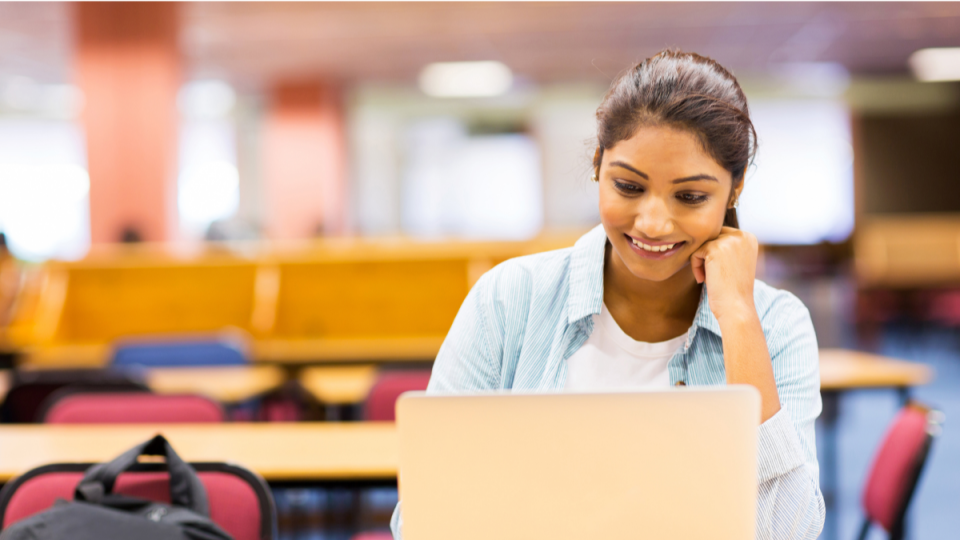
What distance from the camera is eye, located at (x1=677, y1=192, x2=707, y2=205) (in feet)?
3.56

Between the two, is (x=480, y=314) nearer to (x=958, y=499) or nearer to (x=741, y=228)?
(x=741, y=228)

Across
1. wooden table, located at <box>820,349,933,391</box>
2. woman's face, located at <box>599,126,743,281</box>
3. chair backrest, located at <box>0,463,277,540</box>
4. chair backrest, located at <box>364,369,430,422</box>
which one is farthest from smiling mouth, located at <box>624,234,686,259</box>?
wooden table, located at <box>820,349,933,391</box>

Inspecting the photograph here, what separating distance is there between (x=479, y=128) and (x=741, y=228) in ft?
39.1

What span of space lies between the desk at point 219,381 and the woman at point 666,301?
1850mm

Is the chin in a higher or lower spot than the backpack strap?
higher

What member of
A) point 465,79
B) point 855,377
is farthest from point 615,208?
point 465,79

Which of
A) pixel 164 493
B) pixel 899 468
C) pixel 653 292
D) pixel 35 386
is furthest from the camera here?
pixel 35 386

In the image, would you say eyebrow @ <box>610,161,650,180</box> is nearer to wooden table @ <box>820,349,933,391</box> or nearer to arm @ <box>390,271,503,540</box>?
arm @ <box>390,271,503,540</box>

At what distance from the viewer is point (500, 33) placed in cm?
765

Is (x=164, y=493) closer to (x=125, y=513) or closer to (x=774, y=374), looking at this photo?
(x=125, y=513)

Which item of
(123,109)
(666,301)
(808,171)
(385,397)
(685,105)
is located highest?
(123,109)

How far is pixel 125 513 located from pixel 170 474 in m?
0.12

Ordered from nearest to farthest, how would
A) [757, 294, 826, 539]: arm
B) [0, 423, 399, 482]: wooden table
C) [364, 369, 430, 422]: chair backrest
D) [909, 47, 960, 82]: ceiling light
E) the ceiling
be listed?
[757, 294, 826, 539]: arm < [0, 423, 399, 482]: wooden table < [364, 369, 430, 422]: chair backrest < the ceiling < [909, 47, 960, 82]: ceiling light

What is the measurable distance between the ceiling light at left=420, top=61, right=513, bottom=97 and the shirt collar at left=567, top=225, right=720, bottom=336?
8.11m
